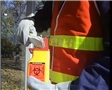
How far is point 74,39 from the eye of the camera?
0.82m

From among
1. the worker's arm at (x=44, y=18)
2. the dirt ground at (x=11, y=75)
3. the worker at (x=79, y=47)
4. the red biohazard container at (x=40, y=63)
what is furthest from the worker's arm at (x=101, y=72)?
the dirt ground at (x=11, y=75)

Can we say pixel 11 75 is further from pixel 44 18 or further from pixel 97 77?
pixel 97 77

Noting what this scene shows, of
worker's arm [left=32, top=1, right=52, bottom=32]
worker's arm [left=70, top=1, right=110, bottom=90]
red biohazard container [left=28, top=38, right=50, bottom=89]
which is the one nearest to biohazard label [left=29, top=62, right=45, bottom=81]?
red biohazard container [left=28, top=38, right=50, bottom=89]

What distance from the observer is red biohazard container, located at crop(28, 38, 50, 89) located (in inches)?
32.4

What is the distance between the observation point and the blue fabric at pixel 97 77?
68 cm

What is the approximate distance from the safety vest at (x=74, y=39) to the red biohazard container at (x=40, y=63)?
49 millimetres

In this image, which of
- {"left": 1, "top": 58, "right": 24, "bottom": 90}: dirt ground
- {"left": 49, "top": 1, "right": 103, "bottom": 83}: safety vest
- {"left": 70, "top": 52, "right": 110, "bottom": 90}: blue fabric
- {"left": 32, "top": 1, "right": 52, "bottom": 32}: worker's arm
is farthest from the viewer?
{"left": 1, "top": 58, "right": 24, "bottom": 90}: dirt ground

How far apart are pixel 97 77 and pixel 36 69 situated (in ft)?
0.70

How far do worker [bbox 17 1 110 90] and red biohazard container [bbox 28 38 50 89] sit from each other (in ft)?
0.15

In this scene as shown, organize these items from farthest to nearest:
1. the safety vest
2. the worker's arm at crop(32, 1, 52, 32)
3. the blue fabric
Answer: the worker's arm at crop(32, 1, 52, 32)
the safety vest
the blue fabric

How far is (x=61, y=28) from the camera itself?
861mm

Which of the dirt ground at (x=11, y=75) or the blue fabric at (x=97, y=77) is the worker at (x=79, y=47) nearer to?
the blue fabric at (x=97, y=77)

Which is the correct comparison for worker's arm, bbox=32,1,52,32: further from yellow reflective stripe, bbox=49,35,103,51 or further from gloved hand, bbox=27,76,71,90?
gloved hand, bbox=27,76,71,90

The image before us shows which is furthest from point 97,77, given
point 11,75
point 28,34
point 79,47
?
point 11,75
